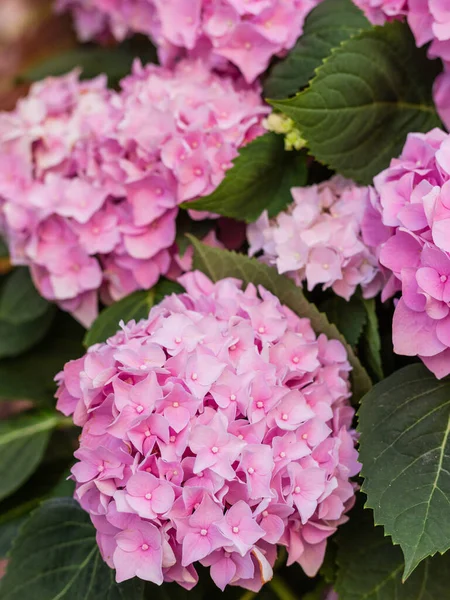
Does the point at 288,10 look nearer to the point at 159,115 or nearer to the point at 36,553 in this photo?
the point at 159,115

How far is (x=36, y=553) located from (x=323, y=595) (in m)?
→ 0.28

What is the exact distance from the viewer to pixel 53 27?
131 cm

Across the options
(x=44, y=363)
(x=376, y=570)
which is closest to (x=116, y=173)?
(x=44, y=363)

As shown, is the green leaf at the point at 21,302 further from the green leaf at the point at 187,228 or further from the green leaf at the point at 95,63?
the green leaf at the point at 95,63

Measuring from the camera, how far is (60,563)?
2.11ft

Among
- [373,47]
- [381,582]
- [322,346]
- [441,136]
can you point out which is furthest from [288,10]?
[381,582]

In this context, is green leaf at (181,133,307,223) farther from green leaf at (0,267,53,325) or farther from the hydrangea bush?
green leaf at (0,267,53,325)

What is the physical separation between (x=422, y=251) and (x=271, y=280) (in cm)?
16

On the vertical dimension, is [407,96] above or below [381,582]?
above

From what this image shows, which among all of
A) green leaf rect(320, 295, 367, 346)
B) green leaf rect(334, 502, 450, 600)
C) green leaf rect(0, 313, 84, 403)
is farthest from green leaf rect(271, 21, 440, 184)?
green leaf rect(0, 313, 84, 403)

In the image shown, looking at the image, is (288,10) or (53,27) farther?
(53,27)

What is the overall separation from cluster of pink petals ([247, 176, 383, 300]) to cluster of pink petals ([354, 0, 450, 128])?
0.37 feet

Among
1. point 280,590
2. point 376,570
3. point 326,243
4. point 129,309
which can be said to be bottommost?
point 280,590

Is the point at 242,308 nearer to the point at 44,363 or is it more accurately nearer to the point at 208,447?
the point at 208,447
